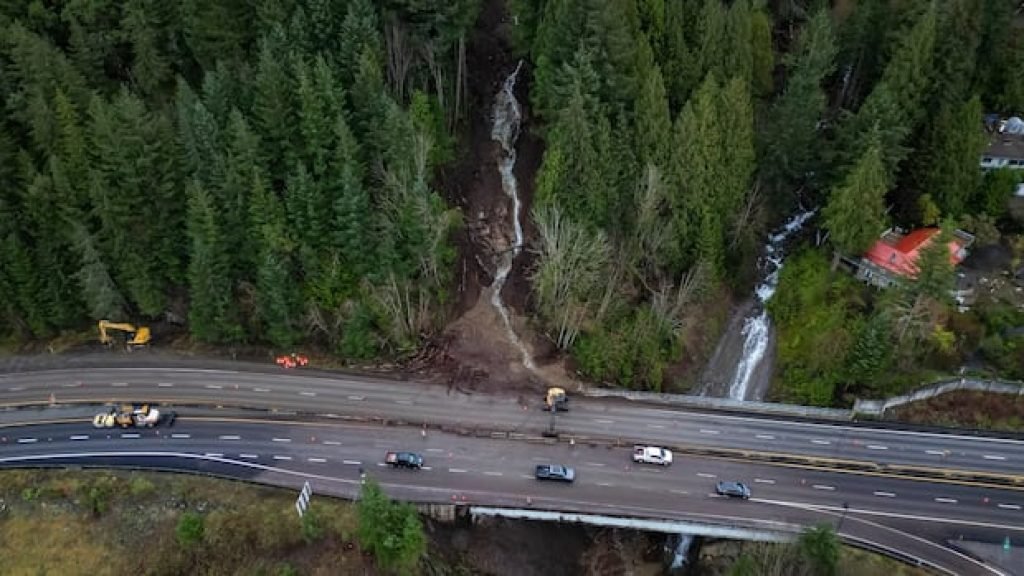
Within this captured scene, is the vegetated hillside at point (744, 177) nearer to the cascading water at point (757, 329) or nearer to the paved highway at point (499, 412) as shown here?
the cascading water at point (757, 329)

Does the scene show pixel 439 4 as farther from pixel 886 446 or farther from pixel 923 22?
pixel 886 446

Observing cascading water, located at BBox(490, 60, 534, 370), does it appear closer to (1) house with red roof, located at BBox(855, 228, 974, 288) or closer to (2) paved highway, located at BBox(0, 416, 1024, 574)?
(2) paved highway, located at BBox(0, 416, 1024, 574)

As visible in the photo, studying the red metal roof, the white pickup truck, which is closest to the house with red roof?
the red metal roof

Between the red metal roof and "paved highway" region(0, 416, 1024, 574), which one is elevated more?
the red metal roof

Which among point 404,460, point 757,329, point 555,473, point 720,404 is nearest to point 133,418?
point 404,460

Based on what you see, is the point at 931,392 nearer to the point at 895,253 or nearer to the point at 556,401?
the point at 895,253

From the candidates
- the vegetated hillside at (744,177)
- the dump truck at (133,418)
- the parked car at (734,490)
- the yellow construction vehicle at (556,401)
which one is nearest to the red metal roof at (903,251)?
the vegetated hillside at (744,177)
